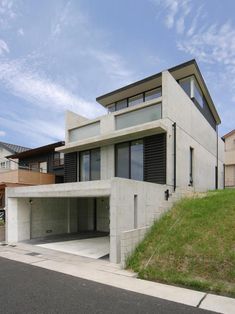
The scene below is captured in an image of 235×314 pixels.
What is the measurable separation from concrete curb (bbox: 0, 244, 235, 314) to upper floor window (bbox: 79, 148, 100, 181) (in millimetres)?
5105

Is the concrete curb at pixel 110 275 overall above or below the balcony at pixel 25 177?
below

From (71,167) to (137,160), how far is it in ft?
15.4

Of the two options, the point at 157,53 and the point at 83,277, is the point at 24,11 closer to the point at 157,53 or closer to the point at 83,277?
the point at 157,53

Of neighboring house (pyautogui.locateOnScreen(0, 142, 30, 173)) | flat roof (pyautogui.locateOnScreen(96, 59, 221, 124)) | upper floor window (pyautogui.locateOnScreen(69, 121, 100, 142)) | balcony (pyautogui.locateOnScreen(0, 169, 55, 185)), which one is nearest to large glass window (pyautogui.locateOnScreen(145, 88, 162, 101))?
flat roof (pyautogui.locateOnScreen(96, 59, 221, 124))

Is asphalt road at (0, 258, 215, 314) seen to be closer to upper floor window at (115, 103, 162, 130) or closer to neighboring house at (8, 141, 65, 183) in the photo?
upper floor window at (115, 103, 162, 130)

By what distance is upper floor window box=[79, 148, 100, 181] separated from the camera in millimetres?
15000

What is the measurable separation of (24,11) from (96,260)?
391 inches

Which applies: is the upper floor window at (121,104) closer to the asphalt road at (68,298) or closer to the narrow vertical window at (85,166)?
the narrow vertical window at (85,166)

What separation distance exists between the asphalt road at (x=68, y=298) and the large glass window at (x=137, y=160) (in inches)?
253

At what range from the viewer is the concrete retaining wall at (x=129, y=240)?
8039 millimetres

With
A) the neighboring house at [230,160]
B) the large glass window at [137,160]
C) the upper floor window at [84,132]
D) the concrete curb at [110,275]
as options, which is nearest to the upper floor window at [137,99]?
the upper floor window at [84,132]

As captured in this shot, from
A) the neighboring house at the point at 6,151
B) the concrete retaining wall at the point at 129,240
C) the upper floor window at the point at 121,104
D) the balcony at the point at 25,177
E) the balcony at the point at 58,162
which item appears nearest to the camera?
the concrete retaining wall at the point at 129,240

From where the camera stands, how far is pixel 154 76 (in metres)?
15.3

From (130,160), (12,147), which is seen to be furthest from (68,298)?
(12,147)
